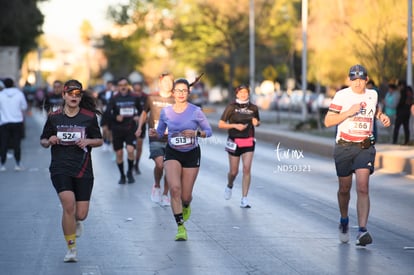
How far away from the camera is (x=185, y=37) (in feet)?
179

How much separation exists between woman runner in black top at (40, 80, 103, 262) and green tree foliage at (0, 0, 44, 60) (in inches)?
1378

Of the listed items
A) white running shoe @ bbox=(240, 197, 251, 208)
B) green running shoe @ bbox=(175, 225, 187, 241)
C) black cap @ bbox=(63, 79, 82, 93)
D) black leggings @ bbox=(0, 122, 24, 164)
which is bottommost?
white running shoe @ bbox=(240, 197, 251, 208)

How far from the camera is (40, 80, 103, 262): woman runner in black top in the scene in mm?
9602

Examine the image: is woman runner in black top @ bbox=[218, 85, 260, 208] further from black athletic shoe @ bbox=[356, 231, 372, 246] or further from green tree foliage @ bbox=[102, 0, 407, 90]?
green tree foliage @ bbox=[102, 0, 407, 90]

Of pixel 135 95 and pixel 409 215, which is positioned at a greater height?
pixel 135 95

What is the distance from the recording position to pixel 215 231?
38.7 feet

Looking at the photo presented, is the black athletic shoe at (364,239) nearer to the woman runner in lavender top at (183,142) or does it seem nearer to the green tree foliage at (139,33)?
the woman runner in lavender top at (183,142)

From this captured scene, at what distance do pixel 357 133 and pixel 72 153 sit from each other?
119 inches

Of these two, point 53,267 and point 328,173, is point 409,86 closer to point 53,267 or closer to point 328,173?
point 328,173

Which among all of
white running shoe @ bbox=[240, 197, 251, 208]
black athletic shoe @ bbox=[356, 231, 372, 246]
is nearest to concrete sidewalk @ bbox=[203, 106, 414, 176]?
white running shoe @ bbox=[240, 197, 251, 208]

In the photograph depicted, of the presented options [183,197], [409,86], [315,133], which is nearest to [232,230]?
[183,197]

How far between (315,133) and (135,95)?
16359mm

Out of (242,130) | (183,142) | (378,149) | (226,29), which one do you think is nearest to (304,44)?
(226,29)

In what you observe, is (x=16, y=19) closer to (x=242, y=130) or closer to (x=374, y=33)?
(x=374, y=33)
